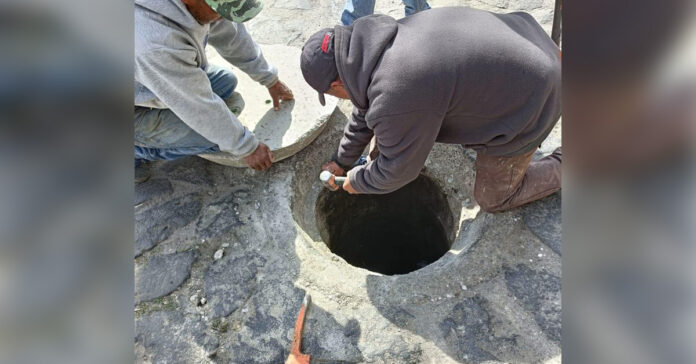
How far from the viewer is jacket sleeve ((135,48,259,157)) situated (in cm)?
191

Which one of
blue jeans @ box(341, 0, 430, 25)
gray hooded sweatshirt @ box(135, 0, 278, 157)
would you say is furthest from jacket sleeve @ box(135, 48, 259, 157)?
blue jeans @ box(341, 0, 430, 25)

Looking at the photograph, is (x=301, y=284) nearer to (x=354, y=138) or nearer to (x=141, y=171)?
(x=354, y=138)

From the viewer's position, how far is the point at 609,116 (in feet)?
1.85

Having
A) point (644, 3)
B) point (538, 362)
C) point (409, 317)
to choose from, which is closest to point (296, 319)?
point (409, 317)

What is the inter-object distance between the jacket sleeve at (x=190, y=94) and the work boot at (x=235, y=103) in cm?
53

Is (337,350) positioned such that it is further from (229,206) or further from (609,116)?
(609,116)

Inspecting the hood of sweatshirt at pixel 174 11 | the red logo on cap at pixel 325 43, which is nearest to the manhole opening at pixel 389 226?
the red logo on cap at pixel 325 43

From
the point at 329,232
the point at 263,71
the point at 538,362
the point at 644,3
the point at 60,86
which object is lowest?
the point at 329,232

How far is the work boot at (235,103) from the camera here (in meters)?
2.88

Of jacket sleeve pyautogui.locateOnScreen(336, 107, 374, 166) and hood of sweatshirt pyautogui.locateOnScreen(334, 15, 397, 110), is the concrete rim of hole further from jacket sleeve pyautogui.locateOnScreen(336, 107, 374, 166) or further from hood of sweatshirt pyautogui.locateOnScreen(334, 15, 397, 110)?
hood of sweatshirt pyautogui.locateOnScreen(334, 15, 397, 110)

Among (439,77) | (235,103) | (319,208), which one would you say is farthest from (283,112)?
(439,77)

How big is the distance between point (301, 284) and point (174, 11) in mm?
1362

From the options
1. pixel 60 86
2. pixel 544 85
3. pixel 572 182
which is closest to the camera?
pixel 60 86

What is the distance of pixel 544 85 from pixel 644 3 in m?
1.42
